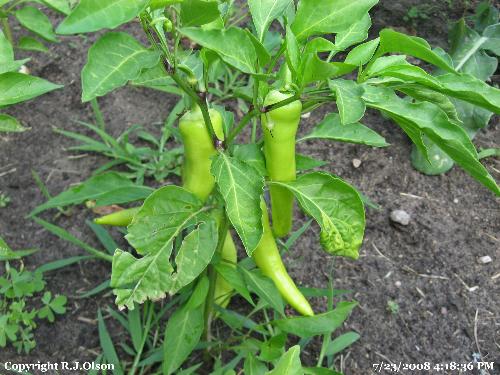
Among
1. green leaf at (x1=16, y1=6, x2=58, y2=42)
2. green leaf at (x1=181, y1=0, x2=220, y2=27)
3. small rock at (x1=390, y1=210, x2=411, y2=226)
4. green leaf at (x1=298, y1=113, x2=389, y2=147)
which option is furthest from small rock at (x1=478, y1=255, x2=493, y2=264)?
green leaf at (x1=16, y1=6, x2=58, y2=42)

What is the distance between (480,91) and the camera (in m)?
0.91

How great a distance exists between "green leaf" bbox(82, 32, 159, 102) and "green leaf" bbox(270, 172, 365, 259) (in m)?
0.44

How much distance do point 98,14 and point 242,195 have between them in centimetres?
44

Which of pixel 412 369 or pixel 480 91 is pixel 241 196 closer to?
pixel 480 91

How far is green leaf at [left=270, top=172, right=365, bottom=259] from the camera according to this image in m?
1.08

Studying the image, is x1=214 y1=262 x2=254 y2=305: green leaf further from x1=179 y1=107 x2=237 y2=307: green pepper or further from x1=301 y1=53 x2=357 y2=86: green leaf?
x1=301 y1=53 x2=357 y2=86: green leaf

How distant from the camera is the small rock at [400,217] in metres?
1.96

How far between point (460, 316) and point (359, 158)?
72cm

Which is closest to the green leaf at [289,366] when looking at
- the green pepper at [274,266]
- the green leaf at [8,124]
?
the green pepper at [274,266]

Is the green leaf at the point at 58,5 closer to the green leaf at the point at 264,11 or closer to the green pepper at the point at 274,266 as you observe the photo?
the green leaf at the point at 264,11

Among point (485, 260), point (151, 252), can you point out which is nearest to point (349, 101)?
point (151, 252)

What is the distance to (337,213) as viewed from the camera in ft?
3.62

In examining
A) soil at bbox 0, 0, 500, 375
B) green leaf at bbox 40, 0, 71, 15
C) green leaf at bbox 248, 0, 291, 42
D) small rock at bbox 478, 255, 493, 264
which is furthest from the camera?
small rock at bbox 478, 255, 493, 264

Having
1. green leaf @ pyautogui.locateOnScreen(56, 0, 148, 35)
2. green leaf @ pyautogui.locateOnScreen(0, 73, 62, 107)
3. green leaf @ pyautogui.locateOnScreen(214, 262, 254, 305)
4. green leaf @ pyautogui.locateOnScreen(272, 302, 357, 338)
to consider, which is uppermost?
green leaf @ pyautogui.locateOnScreen(56, 0, 148, 35)
